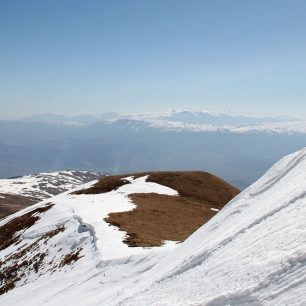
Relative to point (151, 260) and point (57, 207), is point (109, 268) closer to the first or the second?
point (151, 260)

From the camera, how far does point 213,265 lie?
1448 centimetres

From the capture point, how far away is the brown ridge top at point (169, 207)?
123 ft

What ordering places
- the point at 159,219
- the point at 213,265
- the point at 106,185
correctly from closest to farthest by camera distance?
1. the point at 213,265
2. the point at 159,219
3. the point at 106,185

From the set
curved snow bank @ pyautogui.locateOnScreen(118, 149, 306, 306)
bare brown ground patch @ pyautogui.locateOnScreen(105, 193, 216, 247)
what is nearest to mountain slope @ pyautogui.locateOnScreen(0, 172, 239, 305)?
bare brown ground patch @ pyautogui.locateOnScreen(105, 193, 216, 247)

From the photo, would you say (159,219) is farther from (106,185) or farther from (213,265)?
(213,265)

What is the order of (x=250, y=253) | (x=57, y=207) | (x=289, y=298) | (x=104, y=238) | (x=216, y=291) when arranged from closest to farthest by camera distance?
(x=289, y=298) → (x=216, y=291) → (x=250, y=253) → (x=104, y=238) → (x=57, y=207)

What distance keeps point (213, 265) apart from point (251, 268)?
2836 millimetres

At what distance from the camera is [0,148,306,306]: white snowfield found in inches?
421

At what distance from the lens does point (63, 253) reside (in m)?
35.2

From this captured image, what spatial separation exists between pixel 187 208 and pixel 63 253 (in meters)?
23.5

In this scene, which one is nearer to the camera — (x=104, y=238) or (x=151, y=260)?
(x=151, y=260)

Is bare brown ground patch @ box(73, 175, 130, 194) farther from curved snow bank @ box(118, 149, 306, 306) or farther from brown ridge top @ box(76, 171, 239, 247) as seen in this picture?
curved snow bank @ box(118, 149, 306, 306)

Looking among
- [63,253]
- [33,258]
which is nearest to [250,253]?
[63,253]

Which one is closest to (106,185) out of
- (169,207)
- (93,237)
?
(169,207)
